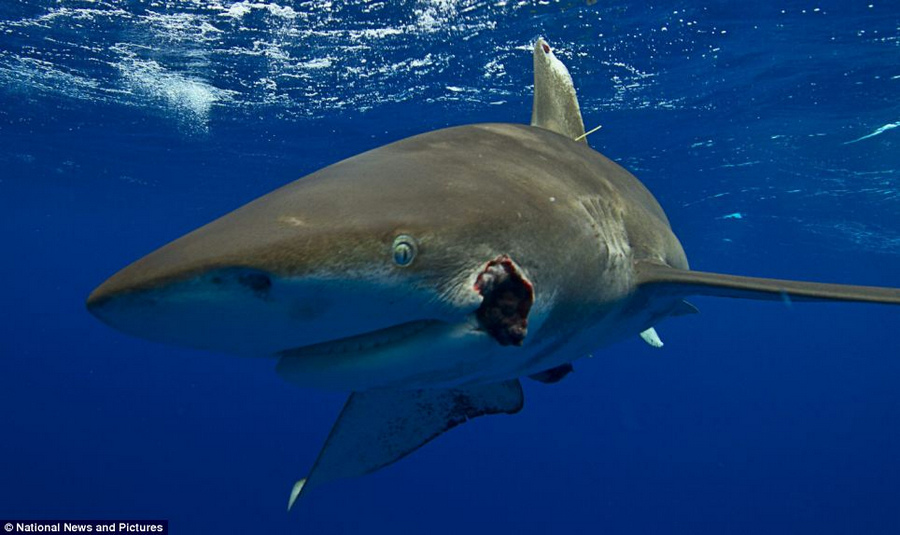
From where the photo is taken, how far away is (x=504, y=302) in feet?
7.45

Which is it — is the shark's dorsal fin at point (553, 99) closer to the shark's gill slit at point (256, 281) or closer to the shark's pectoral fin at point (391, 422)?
the shark's pectoral fin at point (391, 422)

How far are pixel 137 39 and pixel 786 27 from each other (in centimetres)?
1338

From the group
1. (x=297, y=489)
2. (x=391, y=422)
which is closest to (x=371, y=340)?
(x=391, y=422)

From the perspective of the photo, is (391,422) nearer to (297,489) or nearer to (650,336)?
(297,489)

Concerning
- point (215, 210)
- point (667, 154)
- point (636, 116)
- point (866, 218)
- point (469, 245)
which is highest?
point (469, 245)

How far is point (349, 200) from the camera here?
2.16 metres

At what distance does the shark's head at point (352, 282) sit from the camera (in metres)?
1.70

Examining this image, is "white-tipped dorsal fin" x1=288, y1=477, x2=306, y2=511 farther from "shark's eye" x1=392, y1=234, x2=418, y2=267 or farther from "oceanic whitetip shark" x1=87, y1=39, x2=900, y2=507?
"shark's eye" x1=392, y1=234, x2=418, y2=267

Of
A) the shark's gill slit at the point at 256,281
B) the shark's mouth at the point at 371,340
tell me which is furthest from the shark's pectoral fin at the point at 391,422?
the shark's gill slit at the point at 256,281

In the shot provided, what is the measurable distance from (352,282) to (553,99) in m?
3.76

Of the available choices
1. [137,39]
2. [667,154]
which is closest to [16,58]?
[137,39]

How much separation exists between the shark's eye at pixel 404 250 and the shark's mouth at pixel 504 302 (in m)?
0.32

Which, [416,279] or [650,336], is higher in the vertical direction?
[416,279]

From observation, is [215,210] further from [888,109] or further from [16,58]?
[888,109]
